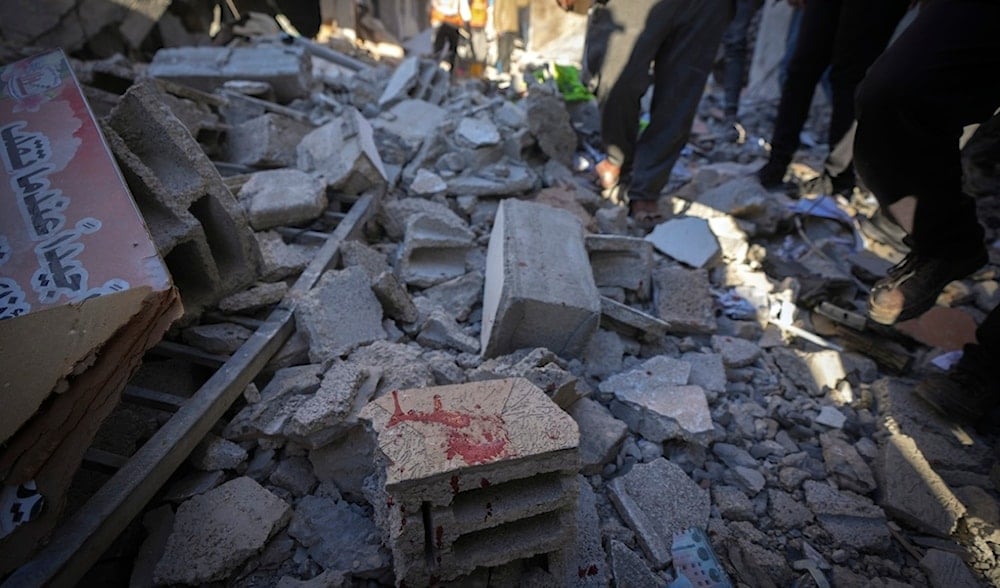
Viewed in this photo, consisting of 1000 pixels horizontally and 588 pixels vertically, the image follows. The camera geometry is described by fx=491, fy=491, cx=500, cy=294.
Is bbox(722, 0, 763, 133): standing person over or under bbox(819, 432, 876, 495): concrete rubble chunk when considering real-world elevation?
over

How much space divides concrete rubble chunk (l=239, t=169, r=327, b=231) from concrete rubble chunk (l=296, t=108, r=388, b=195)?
0.50 feet

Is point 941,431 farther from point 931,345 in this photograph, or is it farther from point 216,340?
point 216,340

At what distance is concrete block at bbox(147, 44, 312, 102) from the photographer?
392 cm

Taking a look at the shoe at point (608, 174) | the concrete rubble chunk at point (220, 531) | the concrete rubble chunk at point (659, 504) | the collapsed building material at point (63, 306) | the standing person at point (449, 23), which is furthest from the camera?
the standing person at point (449, 23)

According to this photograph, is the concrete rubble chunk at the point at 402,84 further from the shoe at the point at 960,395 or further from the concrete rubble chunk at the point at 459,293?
the shoe at the point at 960,395

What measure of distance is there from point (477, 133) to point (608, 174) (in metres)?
1.03

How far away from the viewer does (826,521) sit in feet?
5.67

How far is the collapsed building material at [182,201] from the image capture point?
1.77 metres

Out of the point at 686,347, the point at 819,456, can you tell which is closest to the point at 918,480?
the point at 819,456

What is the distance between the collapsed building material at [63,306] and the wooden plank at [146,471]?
0.20 ft

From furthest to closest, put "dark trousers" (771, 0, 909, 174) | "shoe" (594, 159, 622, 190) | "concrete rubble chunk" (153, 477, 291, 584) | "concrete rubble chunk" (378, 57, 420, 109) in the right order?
"concrete rubble chunk" (378, 57, 420, 109) → "shoe" (594, 159, 622, 190) → "dark trousers" (771, 0, 909, 174) → "concrete rubble chunk" (153, 477, 291, 584)

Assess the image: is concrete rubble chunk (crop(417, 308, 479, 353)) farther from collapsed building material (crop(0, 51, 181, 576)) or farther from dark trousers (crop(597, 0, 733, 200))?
dark trousers (crop(597, 0, 733, 200))

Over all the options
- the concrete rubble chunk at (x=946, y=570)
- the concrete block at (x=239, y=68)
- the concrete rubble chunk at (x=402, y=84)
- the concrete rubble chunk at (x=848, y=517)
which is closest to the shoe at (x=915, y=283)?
the concrete rubble chunk at (x=848, y=517)

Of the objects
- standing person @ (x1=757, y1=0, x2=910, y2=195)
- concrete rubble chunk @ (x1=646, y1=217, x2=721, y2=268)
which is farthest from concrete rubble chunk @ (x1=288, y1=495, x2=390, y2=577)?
standing person @ (x1=757, y1=0, x2=910, y2=195)
